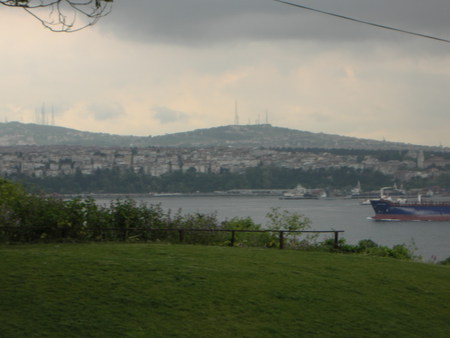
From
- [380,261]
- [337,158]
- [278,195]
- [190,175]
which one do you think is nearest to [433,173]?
[337,158]

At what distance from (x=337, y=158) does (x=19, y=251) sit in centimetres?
12499

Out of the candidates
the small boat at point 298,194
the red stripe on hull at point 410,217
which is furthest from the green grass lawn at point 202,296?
the small boat at point 298,194

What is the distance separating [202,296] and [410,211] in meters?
78.6

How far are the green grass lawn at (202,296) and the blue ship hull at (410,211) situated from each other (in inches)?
2944

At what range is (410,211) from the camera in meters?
83.5

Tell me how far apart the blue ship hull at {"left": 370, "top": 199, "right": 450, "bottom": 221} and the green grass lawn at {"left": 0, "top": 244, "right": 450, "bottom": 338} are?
74.8 meters

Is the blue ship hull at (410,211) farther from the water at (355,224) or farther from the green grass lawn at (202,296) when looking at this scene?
the green grass lawn at (202,296)

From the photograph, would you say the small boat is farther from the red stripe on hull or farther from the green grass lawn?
the green grass lawn

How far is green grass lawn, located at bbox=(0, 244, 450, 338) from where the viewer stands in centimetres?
746

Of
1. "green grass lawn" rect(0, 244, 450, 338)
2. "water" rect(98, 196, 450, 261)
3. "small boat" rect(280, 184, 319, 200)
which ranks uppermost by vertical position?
"green grass lawn" rect(0, 244, 450, 338)

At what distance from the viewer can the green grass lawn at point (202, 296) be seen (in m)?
7.46

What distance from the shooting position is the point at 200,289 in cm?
873

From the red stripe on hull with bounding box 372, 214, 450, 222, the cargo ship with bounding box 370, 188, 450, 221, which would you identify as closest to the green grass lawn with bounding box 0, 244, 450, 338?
the cargo ship with bounding box 370, 188, 450, 221

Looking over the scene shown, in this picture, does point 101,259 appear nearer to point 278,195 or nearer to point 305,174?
point 278,195
